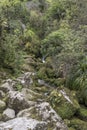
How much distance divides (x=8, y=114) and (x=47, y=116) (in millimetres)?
1392

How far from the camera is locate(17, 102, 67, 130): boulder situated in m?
7.65

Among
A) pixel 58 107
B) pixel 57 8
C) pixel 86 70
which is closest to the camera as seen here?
pixel 58 107

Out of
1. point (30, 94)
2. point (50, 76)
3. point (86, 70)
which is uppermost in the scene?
point (30, 94)

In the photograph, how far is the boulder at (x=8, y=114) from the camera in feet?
28.0

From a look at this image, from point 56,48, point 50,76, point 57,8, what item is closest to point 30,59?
point 56,48

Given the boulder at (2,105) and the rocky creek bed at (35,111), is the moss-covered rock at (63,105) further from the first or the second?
the boulder at (2,105)

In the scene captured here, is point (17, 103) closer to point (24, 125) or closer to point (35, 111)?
point (35, 111)

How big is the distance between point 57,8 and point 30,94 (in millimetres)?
23803

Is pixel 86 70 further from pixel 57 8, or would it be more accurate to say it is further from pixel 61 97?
pixel 57 8

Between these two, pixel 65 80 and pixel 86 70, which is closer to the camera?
pixel 86 70

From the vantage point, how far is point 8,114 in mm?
8727

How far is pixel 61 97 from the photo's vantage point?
41.6 feet

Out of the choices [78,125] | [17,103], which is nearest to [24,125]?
[17,103]

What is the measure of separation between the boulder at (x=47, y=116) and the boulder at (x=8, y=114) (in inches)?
13.4
